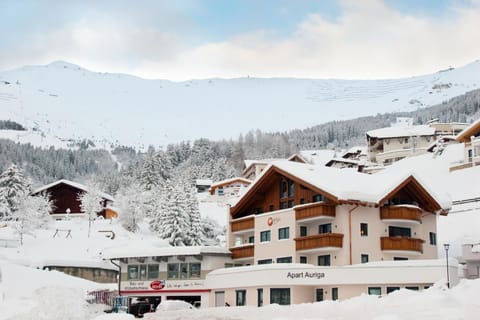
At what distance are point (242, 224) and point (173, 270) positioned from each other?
648 cm

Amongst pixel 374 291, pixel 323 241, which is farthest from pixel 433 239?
pixel 374 291

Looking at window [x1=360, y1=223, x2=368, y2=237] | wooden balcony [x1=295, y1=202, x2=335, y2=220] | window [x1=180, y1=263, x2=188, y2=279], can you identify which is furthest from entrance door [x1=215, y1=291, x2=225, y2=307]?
window [x1=360, y1=223, x2=368, y2=237]

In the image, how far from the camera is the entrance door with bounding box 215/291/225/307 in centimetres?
5119

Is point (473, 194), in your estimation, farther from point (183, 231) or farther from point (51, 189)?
point (51, 189)

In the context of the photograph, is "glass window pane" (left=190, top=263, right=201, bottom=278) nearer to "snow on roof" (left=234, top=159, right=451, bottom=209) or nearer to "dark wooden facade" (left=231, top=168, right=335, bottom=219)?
"dark wooden facade" (left=231, top=168, right=335, bottom=219)

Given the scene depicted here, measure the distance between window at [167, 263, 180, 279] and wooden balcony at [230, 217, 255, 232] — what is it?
5585 mm

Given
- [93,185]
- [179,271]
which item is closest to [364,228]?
[179,271]

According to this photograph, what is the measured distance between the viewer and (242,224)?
57.1m

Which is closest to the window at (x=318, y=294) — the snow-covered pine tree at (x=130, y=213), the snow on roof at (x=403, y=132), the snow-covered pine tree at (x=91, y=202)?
the snow-covered pine tree at (x=130, y=213)

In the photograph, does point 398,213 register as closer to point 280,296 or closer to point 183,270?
point 280,296

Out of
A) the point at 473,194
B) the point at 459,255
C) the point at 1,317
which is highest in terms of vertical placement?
the point at 473,194

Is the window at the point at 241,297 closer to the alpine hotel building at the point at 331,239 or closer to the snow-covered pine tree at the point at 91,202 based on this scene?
the alpine hotel building at the point at 331,239

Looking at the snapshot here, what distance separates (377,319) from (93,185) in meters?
83.4

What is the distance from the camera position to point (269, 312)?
3047 cm
